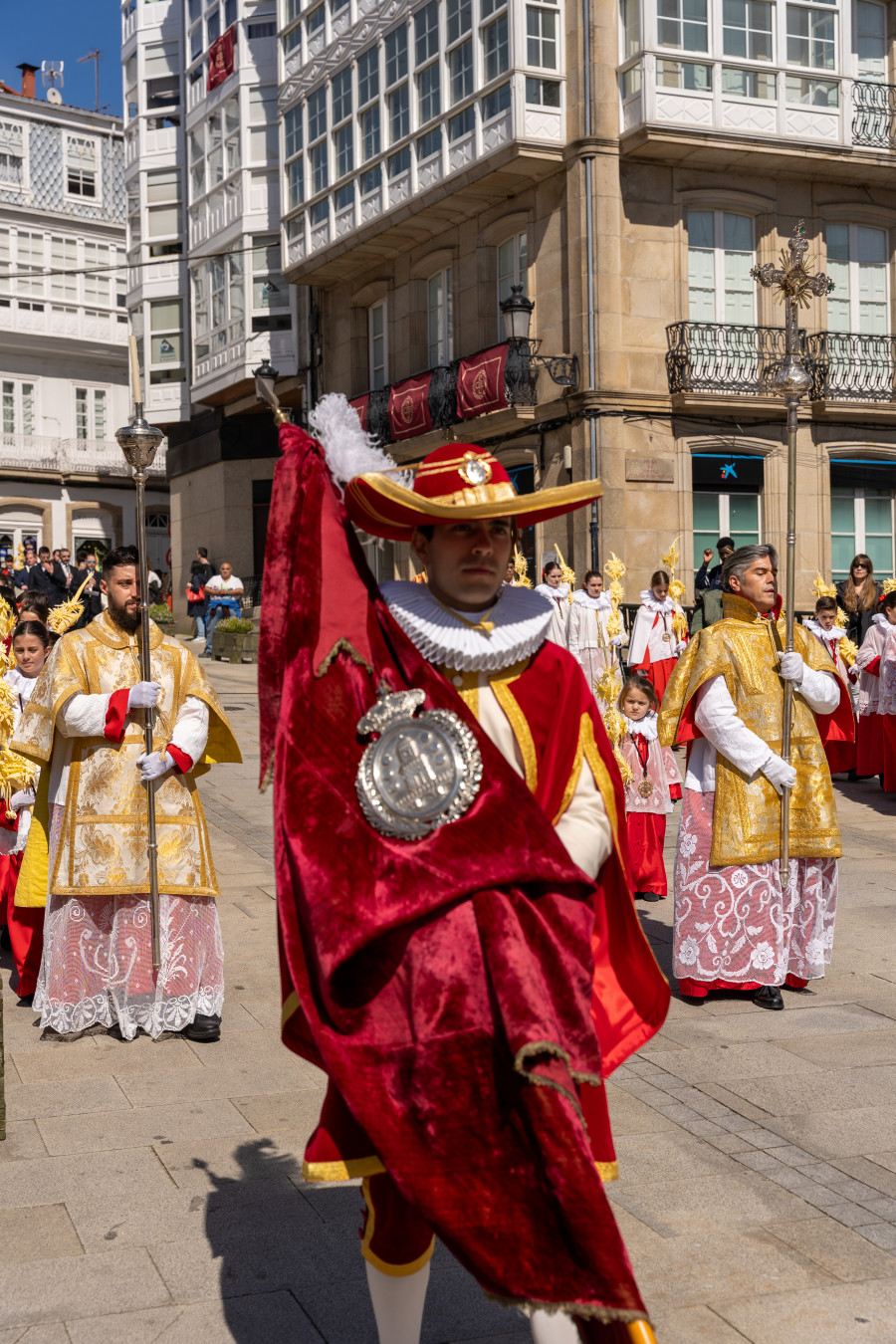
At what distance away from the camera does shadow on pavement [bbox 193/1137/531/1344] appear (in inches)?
138

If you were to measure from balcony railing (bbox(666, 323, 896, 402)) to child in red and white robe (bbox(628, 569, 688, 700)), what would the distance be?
8.14 m

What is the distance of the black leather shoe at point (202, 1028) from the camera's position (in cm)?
602

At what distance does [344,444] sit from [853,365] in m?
21.7

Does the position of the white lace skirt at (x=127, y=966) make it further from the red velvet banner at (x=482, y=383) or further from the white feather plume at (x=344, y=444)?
the red velvet banner at (x=482, y=383)

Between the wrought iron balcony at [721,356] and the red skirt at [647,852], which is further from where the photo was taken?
the wrought iron balcony at [721,356]

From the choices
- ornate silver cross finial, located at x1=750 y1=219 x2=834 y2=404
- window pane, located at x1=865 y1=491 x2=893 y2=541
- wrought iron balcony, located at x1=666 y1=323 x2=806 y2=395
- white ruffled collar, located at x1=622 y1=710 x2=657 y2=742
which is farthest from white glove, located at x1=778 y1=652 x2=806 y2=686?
window pane, located at x1=865 y1=491 x2=893 y2=541

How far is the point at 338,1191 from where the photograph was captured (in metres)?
4.40

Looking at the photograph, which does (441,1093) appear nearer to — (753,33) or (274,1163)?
(274,1163)

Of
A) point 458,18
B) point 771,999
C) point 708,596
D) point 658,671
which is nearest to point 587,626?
point 658,671

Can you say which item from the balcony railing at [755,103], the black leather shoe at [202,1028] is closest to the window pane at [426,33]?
the balcony railing at [755,103]

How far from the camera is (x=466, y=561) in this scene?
3.16 metres

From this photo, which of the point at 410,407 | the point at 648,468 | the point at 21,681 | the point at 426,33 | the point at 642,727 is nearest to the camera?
the point at 21,681

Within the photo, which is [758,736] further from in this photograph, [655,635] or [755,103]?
[755,103]

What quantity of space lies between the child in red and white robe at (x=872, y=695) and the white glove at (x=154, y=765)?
8.86 metres
